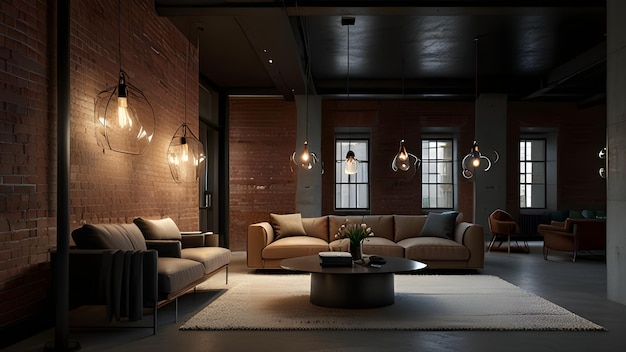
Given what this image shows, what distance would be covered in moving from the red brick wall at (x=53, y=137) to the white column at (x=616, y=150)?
17.2 feet

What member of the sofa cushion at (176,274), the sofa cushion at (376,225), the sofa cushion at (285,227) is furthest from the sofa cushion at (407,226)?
the sofa cushion at (176,274)

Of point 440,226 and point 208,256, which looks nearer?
point 208,256

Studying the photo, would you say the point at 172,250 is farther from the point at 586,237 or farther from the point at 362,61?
the point at 586,237

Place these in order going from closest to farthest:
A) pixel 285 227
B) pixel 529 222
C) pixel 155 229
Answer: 1. pixel 155 229
2. pixel 285 227
3. pixel 529 222

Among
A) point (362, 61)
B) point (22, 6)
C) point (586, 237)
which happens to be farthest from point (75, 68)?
point (586, 237)

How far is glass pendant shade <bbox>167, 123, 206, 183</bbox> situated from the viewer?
284 inches

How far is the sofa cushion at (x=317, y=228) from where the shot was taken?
830 cm

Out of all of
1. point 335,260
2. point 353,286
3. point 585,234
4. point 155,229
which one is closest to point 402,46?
point 585,234

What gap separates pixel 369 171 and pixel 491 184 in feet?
9.45

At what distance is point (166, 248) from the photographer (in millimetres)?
5371

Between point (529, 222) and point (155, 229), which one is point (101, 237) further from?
point (529, 222)

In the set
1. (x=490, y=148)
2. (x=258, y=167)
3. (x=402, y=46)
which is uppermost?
(x=402, y=46)

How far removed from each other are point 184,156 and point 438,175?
25.3 ft

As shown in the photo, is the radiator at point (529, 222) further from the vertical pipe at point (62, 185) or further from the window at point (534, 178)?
the vertical pipe at point (62, 185)
